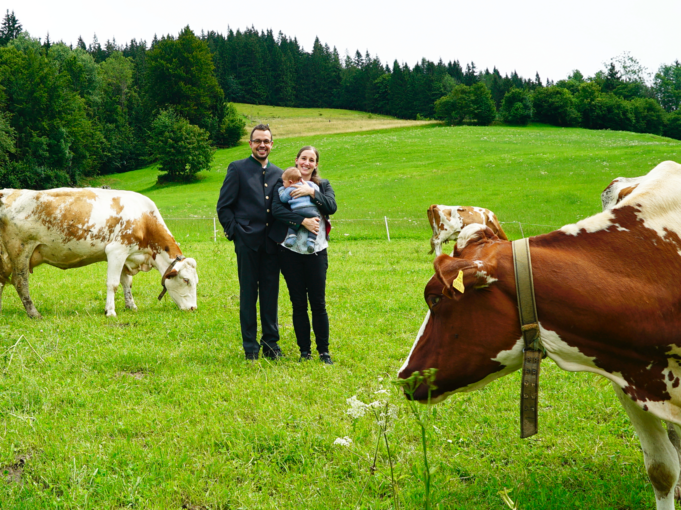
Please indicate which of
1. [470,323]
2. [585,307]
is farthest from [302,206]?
[585,307]

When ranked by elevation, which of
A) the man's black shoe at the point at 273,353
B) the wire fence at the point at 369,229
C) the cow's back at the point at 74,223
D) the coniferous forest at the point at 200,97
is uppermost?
the coniferous forest at the point at 200,97

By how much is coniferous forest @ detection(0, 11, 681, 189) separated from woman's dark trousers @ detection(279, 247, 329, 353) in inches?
1858

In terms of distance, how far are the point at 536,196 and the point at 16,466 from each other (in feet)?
94.9

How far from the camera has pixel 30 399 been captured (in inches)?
191

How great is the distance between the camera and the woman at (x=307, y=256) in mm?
5695

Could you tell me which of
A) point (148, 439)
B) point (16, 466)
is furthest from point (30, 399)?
point (148, 439)

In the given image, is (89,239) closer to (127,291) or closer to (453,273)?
(127,291)

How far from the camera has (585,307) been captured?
2240 mm

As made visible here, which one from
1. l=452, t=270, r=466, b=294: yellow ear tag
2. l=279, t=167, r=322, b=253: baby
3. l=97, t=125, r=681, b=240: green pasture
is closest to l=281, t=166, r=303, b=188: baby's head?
l=279, t=167, r=322, b=253: baby

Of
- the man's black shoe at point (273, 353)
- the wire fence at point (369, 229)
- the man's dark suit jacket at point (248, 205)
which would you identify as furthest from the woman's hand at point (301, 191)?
the wire fence at point (369, 229)

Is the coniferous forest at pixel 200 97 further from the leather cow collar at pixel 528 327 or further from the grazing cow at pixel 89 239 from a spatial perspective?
the leather cow collar at pixel 528 327

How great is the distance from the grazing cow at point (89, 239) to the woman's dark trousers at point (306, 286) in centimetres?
365

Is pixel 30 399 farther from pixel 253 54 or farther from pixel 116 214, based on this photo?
pixel 253 54

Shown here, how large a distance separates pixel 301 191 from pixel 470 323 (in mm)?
3550
